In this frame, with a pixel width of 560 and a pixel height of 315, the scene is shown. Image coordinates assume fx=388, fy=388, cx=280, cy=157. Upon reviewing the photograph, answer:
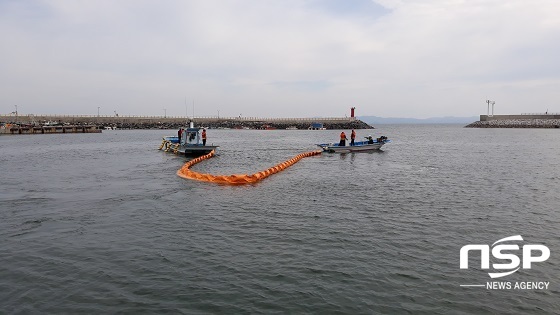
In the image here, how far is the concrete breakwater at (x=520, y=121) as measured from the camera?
Answer: 514 ft

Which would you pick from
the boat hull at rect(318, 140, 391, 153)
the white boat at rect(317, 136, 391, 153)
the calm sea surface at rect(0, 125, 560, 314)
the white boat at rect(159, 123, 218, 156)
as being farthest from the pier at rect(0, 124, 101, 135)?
the calm sea surface at rect(0, 125, 560, 314)

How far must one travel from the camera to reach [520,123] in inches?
6511

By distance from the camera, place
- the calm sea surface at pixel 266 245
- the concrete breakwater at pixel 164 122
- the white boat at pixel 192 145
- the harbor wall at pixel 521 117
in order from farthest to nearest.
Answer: the harbor wall at pixel 521 117 < the concrete breakwater at pixel 164 122 < the white boat at pixel 192 145 < the calm sea surface at pixel 266 245

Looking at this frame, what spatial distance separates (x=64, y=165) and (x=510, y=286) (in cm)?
3514

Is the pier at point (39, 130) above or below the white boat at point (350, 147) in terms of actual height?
above

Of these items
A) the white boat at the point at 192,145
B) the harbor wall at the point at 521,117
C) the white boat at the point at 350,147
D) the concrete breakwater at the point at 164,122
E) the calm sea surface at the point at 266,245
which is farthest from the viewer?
the harbor wall at the point at 521,117

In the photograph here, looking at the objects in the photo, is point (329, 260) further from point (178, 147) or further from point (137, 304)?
point (178, 147)

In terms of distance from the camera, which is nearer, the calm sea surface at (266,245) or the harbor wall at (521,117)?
the calm sea surface at (266,245)

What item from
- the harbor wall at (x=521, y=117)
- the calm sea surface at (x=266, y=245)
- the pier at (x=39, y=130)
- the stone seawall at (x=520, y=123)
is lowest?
the calm sea surface at (x=266, y=245)

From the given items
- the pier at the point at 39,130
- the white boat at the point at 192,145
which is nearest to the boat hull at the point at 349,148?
the white boat at the point at 192,145

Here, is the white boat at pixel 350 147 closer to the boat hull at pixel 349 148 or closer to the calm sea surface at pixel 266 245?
the boat hull at pixel 349 148

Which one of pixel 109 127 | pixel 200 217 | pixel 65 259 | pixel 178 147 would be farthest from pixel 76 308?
pixel 109 127

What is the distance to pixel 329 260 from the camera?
446 inches

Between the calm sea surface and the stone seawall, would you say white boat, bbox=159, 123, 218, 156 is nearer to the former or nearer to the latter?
the calm sea surface
